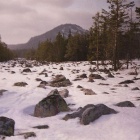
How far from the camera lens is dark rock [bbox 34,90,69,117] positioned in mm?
10664

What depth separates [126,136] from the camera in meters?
7.75

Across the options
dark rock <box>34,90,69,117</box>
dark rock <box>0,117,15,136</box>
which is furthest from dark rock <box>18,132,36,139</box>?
dark rock <box>34,90,69,117</box>

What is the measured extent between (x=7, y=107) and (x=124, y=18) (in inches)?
941

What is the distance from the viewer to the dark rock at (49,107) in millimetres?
10664

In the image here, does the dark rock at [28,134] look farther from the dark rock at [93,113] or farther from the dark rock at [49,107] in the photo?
the dark rock at [49,107]

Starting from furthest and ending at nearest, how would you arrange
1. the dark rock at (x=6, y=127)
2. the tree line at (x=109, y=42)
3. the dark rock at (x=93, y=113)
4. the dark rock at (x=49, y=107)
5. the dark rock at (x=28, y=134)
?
the tree line at (x=109, y=42) < the dark rock at (x=49, y=107) < the dark rock at (x=93, y=113) < the dark rock at (x=6, y=127) < the dark rock at (x=28, y=134)

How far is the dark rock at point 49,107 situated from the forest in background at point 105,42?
2039 cm

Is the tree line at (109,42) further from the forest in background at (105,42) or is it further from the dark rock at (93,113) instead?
the dark rock at (93,113)

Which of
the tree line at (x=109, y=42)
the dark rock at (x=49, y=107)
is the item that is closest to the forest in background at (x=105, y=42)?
the tree line at (x=109, y=42)

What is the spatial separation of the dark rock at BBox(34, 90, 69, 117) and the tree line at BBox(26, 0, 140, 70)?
2044cm

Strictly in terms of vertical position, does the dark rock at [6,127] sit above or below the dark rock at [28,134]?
above

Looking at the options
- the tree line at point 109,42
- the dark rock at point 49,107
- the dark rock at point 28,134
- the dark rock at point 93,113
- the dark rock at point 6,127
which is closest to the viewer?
the dark rock at point 28,134

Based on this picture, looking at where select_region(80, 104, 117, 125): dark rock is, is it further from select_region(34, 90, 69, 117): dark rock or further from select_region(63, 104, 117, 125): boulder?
select_region(34, 90, 69, 117): dark rock

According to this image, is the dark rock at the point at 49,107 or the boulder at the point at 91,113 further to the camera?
the dark rock at the point at 49,107
